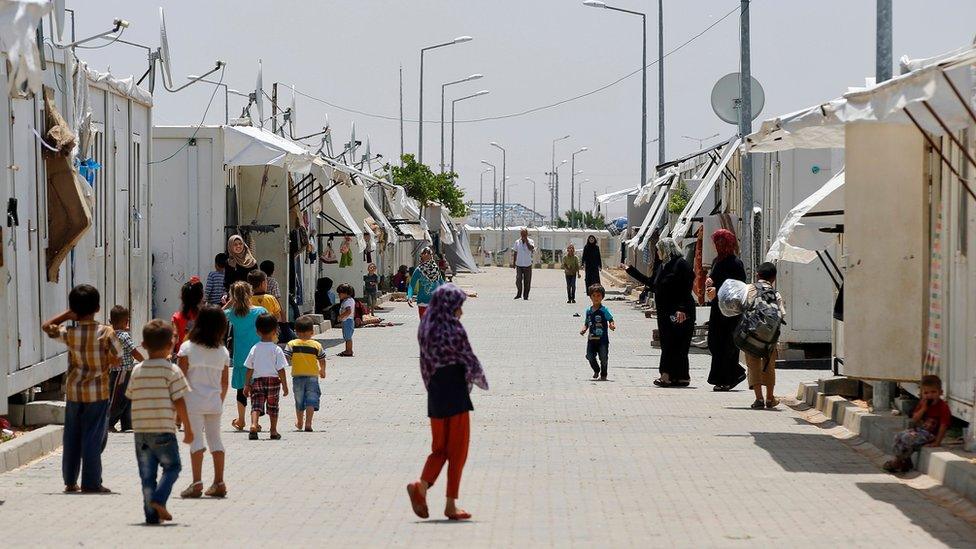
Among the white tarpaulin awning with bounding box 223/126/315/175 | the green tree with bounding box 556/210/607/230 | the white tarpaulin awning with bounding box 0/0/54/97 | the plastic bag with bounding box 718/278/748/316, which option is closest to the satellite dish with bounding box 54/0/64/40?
the white tarpaulin awning with bounding box 0/0/54/97

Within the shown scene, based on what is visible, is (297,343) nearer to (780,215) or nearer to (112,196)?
(112,196)

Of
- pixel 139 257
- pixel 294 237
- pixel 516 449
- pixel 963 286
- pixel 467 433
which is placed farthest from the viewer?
pixel 294 237

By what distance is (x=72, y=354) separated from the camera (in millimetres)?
9492

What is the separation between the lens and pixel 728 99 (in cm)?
2281

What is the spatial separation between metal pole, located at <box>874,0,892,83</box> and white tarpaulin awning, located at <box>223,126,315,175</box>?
9.63 metres

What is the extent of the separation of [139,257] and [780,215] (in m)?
8.54

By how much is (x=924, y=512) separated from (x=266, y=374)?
5784 mm

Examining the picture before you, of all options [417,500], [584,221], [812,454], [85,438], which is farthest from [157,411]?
[584,221]

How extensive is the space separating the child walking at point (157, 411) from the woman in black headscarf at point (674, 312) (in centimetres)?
925

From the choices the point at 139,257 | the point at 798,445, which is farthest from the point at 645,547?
the point at 139,257

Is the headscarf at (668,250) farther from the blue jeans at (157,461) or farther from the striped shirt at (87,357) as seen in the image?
the blue jeans at (157,461)

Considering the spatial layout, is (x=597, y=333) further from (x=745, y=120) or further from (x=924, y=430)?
(x=924, y=430)

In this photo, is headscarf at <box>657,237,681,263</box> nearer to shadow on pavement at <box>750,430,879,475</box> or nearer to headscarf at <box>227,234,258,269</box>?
shadow on pavement at <box>750,430,879,475</box>

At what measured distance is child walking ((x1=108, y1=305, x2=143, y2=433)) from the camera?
1098 cm
